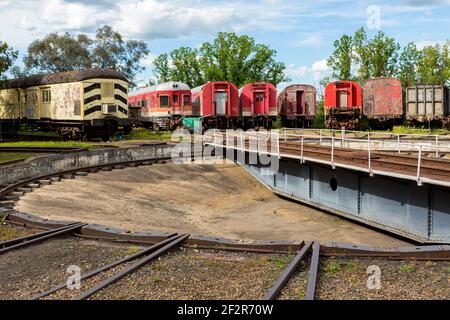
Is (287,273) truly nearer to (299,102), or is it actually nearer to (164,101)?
(164,101)

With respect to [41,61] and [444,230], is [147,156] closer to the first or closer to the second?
[444,230]

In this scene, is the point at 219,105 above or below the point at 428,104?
above

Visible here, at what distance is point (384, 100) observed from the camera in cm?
3812

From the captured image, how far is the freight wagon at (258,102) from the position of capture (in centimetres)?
3731

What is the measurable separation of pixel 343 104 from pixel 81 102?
19.4m

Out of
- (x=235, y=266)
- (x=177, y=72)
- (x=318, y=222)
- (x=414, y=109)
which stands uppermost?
(x=177, y=72)

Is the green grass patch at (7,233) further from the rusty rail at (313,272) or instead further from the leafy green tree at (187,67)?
the leafy green tree at (187,67)

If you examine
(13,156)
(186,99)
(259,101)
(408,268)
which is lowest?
(408,268)

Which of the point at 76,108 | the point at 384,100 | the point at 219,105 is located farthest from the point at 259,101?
the point at 76,108

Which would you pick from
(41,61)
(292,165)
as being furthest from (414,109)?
(41,61)

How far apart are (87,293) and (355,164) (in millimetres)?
11183

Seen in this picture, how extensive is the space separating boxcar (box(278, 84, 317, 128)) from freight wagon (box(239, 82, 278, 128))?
264 cm

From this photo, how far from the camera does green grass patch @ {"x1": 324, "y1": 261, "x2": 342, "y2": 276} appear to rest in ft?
24.8

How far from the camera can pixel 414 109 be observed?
128 ft
